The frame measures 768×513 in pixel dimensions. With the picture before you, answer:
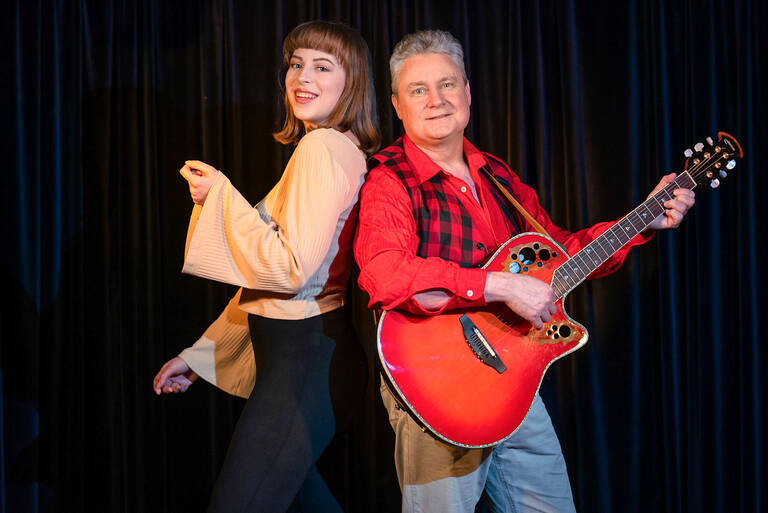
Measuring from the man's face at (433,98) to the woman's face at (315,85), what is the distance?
0.22 metres

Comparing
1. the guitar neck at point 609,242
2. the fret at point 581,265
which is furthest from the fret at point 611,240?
the fret at point 581,265

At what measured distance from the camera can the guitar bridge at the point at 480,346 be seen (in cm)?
163

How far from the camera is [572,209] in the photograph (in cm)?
269

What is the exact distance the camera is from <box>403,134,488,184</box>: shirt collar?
69.8 inches

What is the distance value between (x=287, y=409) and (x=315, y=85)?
0.97 m

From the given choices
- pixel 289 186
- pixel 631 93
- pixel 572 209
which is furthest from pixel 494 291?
pixel 631 93

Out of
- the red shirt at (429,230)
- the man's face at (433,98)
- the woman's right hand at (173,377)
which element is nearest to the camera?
the red shirt at (429,230)

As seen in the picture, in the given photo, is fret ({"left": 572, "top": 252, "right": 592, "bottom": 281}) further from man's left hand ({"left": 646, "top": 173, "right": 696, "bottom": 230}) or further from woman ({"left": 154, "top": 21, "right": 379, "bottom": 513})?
woman ({"left": 154, "top": 21, "right": 379, "bottom": 513})

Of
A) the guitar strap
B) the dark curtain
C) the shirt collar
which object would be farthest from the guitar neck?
the dark curtain

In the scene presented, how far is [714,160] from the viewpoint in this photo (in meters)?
1.88

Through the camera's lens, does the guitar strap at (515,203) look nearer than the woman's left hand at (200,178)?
No

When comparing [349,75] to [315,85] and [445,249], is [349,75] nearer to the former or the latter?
[315,85]

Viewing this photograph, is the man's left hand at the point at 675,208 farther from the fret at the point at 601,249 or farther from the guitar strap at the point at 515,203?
the guitar strap at the point at 515,203

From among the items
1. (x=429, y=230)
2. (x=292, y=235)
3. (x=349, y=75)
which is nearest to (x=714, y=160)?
(x=429, y=230)
